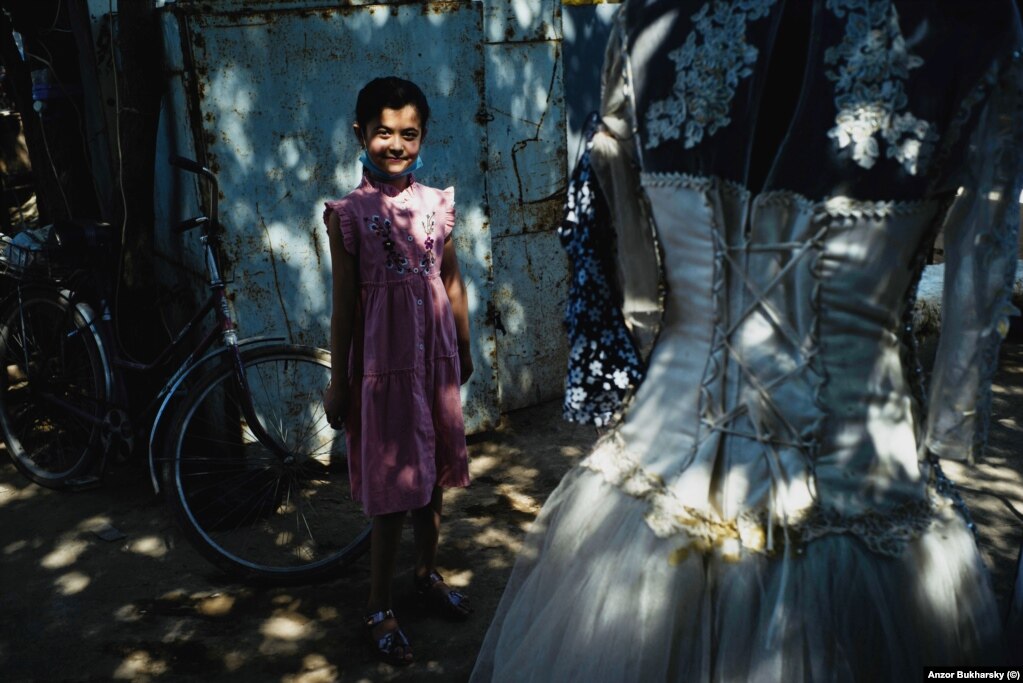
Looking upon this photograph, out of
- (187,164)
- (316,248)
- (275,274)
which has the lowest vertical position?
(275,274)

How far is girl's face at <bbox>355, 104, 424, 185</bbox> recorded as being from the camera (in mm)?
3283

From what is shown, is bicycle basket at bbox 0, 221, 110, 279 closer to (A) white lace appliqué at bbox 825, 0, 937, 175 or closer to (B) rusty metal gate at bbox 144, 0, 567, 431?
(B) rusty metal gate at bbox 144, 0, 567, 431

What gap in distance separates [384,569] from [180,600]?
996 mm

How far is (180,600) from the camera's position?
3998 millimetres

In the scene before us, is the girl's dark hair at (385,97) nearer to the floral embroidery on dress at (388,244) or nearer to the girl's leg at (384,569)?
the floral embroidery on dress at (388,244)

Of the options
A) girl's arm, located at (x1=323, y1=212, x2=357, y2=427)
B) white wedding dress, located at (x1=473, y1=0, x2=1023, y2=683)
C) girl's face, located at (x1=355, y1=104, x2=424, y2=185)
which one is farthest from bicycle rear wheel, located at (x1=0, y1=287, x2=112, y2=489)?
white wedding dress, located at (x1=473, y1=0, x2=1023, y2=683)

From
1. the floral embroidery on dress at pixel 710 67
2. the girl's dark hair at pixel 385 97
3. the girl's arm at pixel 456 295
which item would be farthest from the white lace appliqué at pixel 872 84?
the girl's arm at pixel 456 295

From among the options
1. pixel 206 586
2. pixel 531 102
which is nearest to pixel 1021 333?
pixel 531 102

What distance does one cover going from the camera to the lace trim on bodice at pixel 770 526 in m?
2.08

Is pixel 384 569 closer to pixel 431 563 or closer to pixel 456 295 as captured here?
pixel 431 563

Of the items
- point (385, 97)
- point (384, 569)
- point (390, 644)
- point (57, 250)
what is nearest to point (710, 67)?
point (385, 97)

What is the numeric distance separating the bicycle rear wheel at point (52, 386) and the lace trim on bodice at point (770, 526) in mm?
3398

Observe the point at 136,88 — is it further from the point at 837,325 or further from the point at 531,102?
the point at 837,325

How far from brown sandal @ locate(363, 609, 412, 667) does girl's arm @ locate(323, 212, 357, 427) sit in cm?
78
